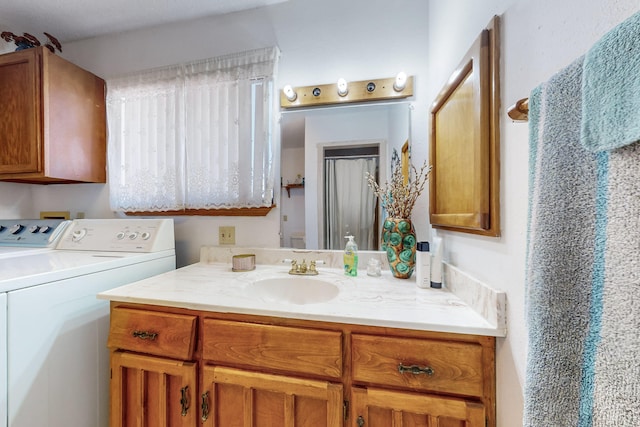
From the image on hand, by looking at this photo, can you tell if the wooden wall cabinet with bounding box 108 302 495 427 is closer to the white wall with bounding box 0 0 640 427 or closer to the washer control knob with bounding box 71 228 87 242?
the white wall with bounding box 0 0 640 427

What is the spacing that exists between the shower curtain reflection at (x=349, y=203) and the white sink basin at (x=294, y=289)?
27cm

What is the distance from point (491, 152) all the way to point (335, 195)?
0.82 meters

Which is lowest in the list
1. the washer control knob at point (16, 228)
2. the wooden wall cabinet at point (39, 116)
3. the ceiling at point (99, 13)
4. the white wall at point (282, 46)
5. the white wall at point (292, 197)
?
the washer control knob at point (16, 228)

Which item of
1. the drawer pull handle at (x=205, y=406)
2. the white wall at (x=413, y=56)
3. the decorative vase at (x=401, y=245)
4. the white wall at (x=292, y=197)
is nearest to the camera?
the white wall at (x=413, y=56)

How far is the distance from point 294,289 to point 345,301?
1.34 ft

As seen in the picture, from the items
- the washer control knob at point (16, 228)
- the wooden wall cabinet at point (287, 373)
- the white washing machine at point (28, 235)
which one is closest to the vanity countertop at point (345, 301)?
the wooden wall cabinet at point (287, 373)

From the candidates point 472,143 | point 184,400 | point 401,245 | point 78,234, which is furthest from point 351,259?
point 78,234

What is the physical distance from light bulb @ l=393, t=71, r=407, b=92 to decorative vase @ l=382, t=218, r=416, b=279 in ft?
2.29

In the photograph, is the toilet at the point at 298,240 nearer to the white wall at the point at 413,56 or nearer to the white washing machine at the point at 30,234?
the white wall at the point at 413,56

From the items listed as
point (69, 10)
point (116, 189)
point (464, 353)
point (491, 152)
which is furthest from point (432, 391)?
point (69, 10)

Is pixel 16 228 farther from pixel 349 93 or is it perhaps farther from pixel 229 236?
pixel 349 93

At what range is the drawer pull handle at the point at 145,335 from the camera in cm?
96

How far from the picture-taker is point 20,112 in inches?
59.0

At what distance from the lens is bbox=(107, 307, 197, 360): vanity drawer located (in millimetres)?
926
